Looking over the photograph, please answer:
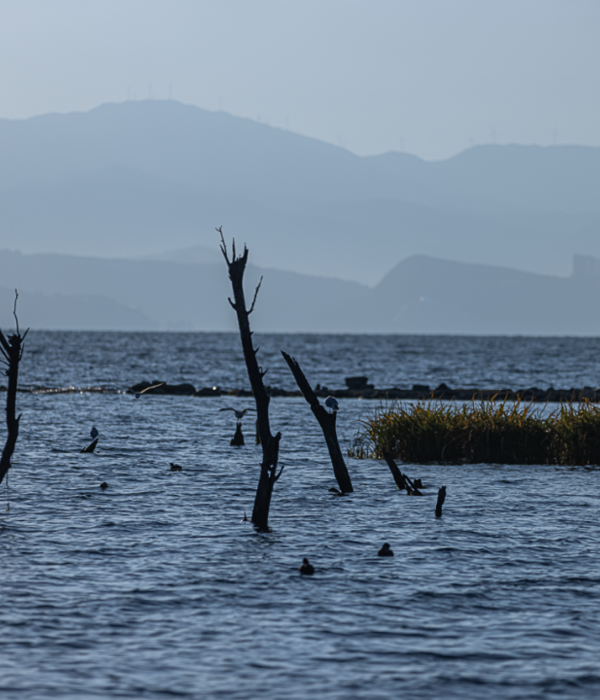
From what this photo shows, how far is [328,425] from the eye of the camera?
2077cm

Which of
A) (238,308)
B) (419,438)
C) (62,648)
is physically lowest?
(62,648)

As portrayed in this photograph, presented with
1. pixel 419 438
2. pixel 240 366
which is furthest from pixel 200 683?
pixel 240 366

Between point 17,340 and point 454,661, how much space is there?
841cm

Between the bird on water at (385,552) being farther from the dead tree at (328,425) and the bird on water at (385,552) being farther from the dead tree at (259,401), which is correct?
the dead tree at (328,425)

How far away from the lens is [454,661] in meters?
10.4

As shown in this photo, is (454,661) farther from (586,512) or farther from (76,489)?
(76,489)

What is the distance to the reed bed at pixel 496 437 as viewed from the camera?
2631 cm

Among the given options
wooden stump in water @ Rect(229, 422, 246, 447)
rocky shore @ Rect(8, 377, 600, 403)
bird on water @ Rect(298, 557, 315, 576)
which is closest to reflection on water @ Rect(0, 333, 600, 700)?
bird on water @ Rect(298, 557, 315, 576)

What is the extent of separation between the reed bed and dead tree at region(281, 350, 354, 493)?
5289 mm

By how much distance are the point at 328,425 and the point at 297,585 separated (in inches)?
298

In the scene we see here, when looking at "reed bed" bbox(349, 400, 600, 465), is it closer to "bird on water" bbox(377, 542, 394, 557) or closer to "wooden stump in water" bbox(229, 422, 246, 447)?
"wooden stump in water" bbox(229, 422, 246, 447)

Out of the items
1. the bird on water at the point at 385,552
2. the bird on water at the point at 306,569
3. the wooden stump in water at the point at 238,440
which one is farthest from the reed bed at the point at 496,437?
the bird on water at the point at 306,569

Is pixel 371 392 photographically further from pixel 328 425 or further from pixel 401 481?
pixel 328 425

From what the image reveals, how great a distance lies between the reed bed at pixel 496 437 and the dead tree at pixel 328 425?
529cm
